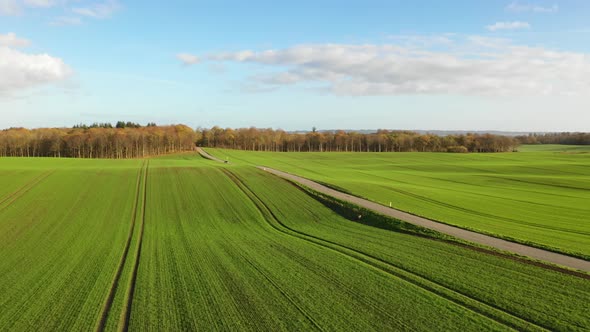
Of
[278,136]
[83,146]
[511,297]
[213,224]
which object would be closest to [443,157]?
[278,136]

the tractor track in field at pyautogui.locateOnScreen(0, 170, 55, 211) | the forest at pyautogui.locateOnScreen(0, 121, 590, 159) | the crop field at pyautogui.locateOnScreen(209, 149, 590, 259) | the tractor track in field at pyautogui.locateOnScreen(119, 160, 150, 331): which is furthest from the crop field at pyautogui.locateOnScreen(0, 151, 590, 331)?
the forest at pyautogui.locateOnScreen(0, 121, 590, 159)

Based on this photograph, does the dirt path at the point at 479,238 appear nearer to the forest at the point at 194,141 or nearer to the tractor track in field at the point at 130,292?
the tractor track in field at the point at 130,292

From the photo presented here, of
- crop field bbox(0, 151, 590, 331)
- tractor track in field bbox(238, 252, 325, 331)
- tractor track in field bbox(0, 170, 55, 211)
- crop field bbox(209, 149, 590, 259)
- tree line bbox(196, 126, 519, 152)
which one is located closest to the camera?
tractor track in field bbox(238, 252, 325, 331)

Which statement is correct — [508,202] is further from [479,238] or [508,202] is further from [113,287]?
[113,287]

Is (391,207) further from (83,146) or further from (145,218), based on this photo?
(83,146)

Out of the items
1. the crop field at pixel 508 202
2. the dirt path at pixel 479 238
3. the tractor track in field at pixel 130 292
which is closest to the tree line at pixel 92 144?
the crop field at pixel 508 202

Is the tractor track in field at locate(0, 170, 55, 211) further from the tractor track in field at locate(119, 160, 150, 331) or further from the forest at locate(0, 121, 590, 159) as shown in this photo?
the forest at locate(0, 121, 590, 159)
